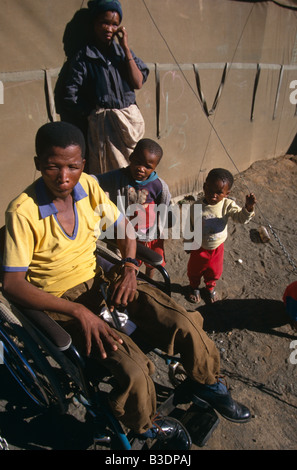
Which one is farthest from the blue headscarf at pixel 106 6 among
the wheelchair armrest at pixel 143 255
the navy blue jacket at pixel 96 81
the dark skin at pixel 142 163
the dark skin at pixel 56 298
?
the wheelchair armrest at pixel 143 255

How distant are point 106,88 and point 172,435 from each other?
9.27 ft

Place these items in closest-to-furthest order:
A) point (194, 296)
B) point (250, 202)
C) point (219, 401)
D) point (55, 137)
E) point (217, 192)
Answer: point (55, 137), point (219, 401), point (250, 202), point (217, 192), point (194, 296)

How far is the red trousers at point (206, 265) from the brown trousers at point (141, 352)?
109cm

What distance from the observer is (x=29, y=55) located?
3191 mm

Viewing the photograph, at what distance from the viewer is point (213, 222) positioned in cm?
306

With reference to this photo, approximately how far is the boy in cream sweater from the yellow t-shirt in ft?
3.00

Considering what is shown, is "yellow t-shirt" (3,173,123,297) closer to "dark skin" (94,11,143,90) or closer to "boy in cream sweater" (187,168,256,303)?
"boy in cream sweater" (187,168,256,303)

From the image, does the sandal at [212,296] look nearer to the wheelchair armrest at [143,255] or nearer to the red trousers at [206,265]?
the red trousers at [206,265]

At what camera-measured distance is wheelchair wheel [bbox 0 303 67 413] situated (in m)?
1.96

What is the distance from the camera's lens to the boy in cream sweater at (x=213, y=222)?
9.38ft

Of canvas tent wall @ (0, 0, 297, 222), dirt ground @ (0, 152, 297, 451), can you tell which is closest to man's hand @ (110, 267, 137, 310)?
dirt ground @ (0, 152, 297, 451)

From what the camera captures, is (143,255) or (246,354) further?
(246,354)

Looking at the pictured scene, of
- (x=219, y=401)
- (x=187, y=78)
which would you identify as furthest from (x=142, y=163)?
(x=187, y=78)

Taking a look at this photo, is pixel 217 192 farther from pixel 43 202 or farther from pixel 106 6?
pixel 106 6
